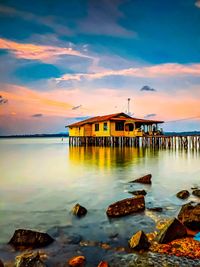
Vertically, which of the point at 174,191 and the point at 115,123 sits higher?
the point at 115,123

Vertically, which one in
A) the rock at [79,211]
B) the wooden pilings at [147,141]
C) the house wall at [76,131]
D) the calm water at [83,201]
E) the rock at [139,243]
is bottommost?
the calm water at [83,201]

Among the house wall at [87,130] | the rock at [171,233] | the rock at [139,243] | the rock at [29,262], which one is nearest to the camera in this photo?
the rock at [29,262]

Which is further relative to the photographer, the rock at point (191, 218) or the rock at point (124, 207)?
the rock at point (124, 207)

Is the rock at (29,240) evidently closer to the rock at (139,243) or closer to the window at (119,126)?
the rock at (139,243)

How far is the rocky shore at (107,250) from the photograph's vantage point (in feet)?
14.7

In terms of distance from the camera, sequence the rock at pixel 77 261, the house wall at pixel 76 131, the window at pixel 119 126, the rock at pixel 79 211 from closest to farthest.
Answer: the rock at pixel 77 261 → the rock at pixel 79 211 → the window at pixel 119 126 → the house wall at pixel 76 131

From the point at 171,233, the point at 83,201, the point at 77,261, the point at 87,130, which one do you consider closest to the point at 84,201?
the point at 83,201

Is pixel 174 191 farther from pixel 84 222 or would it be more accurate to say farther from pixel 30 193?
pixel 30 193

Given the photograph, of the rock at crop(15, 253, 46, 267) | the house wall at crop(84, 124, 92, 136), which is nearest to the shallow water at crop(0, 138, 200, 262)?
the rock at crop(15, 253, 46, 267)

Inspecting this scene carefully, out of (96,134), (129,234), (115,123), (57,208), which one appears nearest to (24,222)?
(57,208)

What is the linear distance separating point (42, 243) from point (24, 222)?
1.88 metres

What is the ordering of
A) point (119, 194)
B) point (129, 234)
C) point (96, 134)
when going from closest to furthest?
point (129, 234)
point (119, 194)
point (96, 134)

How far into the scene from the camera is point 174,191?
10.6 meters

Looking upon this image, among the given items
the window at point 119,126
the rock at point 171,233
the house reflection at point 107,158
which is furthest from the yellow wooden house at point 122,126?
the rock at point 171,233
